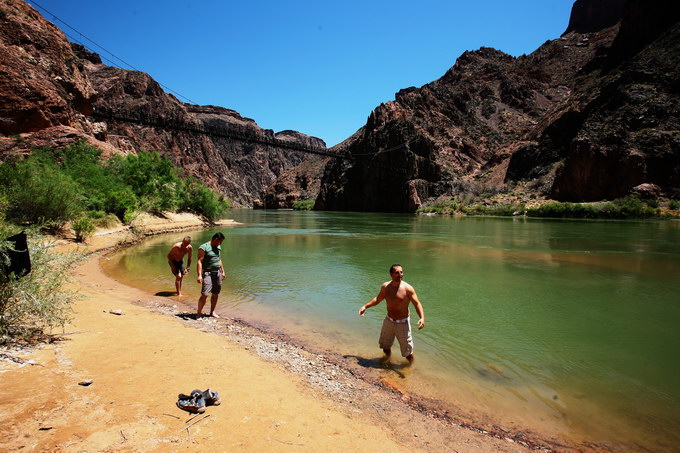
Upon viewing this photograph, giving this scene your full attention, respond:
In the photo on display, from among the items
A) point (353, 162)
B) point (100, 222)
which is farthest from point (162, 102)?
point (100, 222)

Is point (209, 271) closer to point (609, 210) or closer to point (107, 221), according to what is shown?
point (107, 221)

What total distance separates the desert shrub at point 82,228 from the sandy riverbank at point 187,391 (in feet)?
37.8

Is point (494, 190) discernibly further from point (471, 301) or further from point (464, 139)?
point (471, 301)

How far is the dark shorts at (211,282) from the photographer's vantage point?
280 inches

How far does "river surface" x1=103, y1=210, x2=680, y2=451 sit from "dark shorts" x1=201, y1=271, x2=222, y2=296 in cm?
72

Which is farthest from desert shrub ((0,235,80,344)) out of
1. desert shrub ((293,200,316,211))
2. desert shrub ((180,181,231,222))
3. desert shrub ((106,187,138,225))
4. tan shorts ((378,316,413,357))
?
desert shrub ((293,200,316,211))

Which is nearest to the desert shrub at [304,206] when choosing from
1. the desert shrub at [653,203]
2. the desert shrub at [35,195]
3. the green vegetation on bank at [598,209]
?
the green vegetation on bank at [598,209]

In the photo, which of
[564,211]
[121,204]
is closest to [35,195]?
[121,204]

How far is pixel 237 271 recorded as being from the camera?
501 inches

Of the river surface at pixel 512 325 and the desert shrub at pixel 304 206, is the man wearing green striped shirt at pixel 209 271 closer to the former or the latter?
the river surface at pixel 512 325

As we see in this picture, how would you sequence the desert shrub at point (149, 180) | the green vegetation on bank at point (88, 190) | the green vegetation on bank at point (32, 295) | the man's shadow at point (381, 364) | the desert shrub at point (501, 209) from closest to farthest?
the green vegetation on bank at point (32, 295) < the man's shadow at point (381, 364) < the green vegetation on bank at point (88, 190) < the desert shrub at point (149, 180) < the desert shrub at point (501, 209)

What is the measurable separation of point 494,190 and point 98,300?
68807mm

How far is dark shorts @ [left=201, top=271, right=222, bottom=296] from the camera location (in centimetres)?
711

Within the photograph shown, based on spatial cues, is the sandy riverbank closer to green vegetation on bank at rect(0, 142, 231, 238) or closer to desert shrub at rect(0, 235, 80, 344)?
desert shrub at rect(0, 235, 80, 344)
